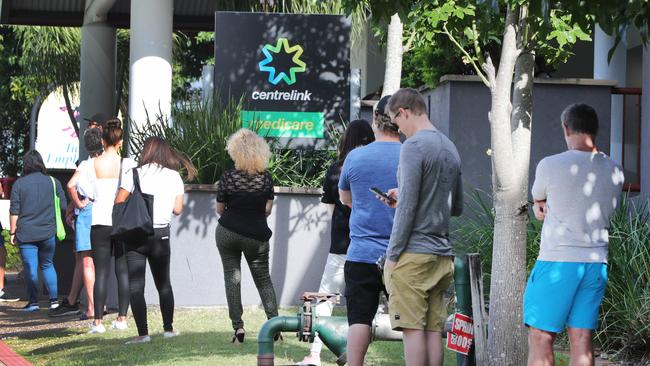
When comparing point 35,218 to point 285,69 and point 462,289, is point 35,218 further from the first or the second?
point 462,289

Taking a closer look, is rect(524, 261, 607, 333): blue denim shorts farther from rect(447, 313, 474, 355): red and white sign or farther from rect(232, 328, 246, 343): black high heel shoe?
rect(232, 328, 246, 343): black high heel shoe

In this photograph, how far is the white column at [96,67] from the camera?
19.9 metres

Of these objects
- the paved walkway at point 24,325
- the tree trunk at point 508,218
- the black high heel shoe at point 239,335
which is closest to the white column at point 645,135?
the tree trunk at point 508,218

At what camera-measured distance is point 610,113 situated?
475 inches

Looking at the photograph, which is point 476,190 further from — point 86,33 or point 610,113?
point 86,33

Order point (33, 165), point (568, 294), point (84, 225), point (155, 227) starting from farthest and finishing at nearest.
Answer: point (33, 165), point (84, 225), point (155, 227), point (568, 294)

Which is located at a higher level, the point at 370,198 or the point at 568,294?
the point at 370,198

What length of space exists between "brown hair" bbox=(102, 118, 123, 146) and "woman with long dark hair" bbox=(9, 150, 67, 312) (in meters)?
2.72

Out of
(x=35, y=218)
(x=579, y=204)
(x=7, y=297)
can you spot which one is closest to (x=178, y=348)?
(x=579, y=204)

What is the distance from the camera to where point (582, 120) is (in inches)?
245

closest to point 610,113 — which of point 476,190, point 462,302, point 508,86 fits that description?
point 476,190

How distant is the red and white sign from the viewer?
6.12 metres

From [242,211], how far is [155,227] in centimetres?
83

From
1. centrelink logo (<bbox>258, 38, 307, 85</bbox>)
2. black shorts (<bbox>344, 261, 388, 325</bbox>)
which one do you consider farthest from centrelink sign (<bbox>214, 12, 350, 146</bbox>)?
black shorts (<bbox>344, 261, 388, 325</bbox>)
